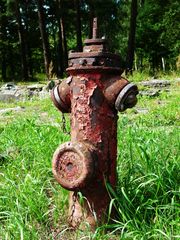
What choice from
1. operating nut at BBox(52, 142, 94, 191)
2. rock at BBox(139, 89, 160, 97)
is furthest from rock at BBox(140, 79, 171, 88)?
operating nut at BBox(52, 142, 94, 191)

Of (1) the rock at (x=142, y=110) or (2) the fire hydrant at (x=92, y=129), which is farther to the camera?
(1) the rock at (x=142, y=110)

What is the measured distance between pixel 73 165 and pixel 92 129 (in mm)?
243

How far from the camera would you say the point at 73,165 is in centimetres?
260

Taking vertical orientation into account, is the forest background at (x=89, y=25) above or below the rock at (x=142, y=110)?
above

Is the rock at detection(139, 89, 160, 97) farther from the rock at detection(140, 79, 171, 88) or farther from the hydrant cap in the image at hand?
the hydrant cap

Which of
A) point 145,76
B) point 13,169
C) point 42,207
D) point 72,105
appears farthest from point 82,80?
point 145,76

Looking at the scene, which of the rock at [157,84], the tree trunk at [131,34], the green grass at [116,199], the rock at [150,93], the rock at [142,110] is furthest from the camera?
the tree trunk at [131,34]

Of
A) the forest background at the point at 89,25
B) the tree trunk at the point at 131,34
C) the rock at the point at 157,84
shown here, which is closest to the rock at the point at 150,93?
the rock at the point at 157,84

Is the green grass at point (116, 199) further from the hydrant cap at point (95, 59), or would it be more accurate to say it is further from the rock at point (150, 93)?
the rock at point (150, 93)

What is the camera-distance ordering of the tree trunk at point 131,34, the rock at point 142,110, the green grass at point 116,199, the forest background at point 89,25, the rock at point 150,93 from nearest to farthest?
the green grass at point 116,199 → the rock at point 142,110 → the rock at point 150,93 → the tree trunk at point 131,34 → the forest background at point 89,25

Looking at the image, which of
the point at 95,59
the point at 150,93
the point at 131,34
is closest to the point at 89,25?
the point at 131,34

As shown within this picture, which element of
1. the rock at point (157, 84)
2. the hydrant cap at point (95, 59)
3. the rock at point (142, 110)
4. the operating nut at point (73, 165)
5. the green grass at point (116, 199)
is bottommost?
the rock at point (142, 110)

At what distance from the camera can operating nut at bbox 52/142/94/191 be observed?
2543 mm

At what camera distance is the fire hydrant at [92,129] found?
2559 millimetres
